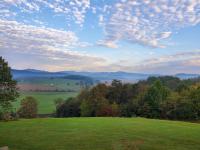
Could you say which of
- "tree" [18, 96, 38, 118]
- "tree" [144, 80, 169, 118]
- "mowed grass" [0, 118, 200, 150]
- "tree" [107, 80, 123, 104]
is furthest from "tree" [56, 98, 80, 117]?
"mowed grass" [0, 118, 200, 150]

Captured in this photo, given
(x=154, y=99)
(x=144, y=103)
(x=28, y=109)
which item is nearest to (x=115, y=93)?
(x=144, y=103)

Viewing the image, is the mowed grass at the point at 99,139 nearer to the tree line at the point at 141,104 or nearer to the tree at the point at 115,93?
the tree line at the point at 141,104

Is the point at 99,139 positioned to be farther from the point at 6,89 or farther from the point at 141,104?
the point at 141,104

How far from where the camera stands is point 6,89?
156 ft

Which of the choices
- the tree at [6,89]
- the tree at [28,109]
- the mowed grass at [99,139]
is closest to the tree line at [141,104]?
the tree at [28,109]

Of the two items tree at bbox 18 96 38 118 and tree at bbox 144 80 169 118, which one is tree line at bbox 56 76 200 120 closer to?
tree at bbox 144 80 169 118

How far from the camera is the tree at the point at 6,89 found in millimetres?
45625

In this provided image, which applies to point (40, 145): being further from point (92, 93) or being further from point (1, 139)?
point (92, 93)

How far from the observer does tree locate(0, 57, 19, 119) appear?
45.6 meters

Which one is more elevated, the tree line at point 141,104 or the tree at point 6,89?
the tree at point 6,89

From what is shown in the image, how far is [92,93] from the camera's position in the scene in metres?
92.1

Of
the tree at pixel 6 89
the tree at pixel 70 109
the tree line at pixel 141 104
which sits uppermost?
the tree at pixel 6 89

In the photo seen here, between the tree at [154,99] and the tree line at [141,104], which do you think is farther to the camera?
the tree at [154,99]

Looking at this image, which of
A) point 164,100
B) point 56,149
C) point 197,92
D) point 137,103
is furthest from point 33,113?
point 56,149
